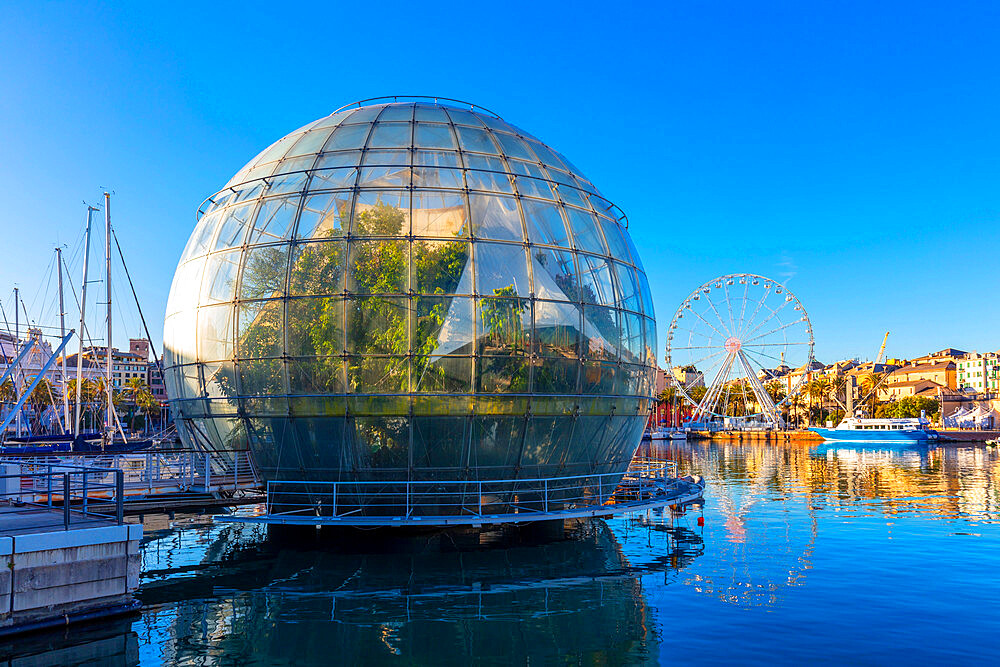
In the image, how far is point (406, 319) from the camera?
19797mm

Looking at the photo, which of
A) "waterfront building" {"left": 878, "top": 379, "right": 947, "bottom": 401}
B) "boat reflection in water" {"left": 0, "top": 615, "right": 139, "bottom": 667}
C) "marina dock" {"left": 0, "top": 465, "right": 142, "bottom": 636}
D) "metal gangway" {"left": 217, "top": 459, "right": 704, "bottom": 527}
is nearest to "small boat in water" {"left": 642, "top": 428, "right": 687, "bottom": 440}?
"waterfront building" {"left": 878, "top": 379, "right": 947, "bottom": 401}

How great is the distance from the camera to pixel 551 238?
2205 centimetres

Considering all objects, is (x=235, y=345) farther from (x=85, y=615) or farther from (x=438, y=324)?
(x=85, y=615)

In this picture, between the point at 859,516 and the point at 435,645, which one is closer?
the point at 435,645

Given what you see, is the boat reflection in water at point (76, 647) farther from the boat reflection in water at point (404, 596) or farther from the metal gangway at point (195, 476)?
the metal gangway at point (195, 476)

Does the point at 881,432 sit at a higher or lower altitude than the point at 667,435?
higher

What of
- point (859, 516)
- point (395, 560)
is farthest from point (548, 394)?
point (859, 516)

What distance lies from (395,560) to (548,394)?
19.4 ft

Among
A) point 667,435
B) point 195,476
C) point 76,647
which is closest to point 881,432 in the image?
point 667,435

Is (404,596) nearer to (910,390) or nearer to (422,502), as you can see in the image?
(422,502)

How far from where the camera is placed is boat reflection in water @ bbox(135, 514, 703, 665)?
43.4 feet

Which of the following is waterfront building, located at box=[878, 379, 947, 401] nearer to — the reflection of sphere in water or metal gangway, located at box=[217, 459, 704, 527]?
the reflection of sphere in water

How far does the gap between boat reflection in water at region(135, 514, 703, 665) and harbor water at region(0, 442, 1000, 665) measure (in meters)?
0.05

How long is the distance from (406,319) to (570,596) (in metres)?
7.96
